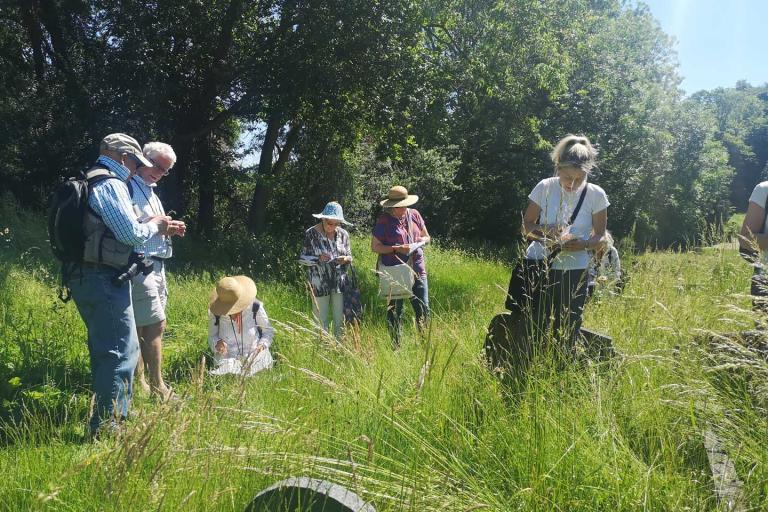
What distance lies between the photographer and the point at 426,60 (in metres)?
13.2

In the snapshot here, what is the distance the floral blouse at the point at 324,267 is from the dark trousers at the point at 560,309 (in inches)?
110

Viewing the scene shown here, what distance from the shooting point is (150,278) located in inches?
166

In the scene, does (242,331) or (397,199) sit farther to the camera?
(397,199)

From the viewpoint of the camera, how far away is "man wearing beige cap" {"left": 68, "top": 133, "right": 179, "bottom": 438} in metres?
3.48

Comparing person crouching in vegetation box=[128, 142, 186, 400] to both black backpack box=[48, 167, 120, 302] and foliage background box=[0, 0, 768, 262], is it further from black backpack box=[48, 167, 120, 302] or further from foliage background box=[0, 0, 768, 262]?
foliage background box=[0, 0, 768, 262]

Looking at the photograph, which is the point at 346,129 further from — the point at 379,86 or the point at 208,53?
the point at 208,53

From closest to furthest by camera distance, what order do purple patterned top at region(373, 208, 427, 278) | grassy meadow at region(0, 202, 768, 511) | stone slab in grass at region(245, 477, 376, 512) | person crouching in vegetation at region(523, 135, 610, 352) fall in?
1. stone slab in grass at region(245, 477, 376, 512)
2. grassy meadow at region(0, 202, 768, 511)
3. person crouching in vegetation at region(523, 135, 610, 352)
4. purple patterned top at region(373, 208, 427, 278)

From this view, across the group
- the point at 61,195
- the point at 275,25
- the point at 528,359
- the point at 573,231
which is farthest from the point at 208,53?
the point at 528,359

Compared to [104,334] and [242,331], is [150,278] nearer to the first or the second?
[104,334]

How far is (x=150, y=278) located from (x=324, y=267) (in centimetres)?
202

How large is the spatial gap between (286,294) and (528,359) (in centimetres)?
584

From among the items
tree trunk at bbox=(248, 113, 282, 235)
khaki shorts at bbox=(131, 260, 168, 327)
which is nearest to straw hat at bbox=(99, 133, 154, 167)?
khaki shorts at bbox=(131, 260, 168, 327)

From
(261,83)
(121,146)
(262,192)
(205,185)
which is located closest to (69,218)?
(121,146)

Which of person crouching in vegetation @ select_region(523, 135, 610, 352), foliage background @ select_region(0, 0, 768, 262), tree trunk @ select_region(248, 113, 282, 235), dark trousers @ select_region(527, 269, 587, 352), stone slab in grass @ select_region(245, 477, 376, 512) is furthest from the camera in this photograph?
tree trunk @ select_region(248, 113, 282, 235)
